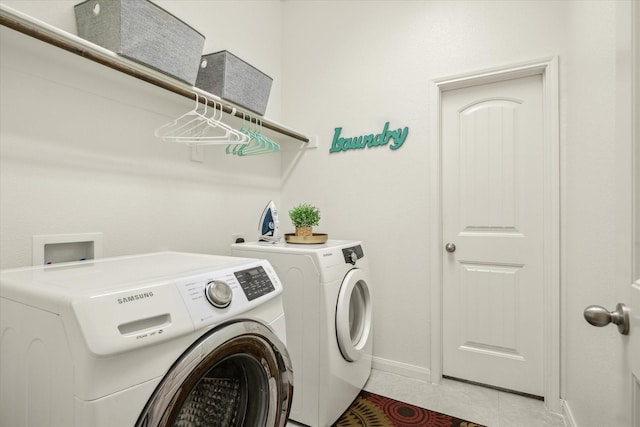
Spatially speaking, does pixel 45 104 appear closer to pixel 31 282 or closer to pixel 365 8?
pixel 31 282

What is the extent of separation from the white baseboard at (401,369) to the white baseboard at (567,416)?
0.72 m

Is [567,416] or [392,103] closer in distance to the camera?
[567,416]

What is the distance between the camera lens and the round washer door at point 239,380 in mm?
919

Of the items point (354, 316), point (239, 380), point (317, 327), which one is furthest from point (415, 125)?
point (239, 380)

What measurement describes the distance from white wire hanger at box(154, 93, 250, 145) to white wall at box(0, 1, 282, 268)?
65 millimetres

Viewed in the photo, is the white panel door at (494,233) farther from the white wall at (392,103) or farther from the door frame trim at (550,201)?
the white wall at (392,103)

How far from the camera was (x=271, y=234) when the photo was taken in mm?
2008

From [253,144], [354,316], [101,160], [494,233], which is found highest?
[253,144]

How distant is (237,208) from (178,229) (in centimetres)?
49

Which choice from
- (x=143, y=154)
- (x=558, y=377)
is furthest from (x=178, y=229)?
(x=558, y=377)

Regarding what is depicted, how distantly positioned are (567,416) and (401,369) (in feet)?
3.02

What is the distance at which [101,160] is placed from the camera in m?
1.52

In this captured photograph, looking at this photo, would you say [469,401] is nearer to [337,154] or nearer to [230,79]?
[337,154]

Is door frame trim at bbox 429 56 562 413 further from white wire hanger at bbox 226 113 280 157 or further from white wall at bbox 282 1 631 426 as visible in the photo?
white wire hanger at bbox 226 113 280 157
